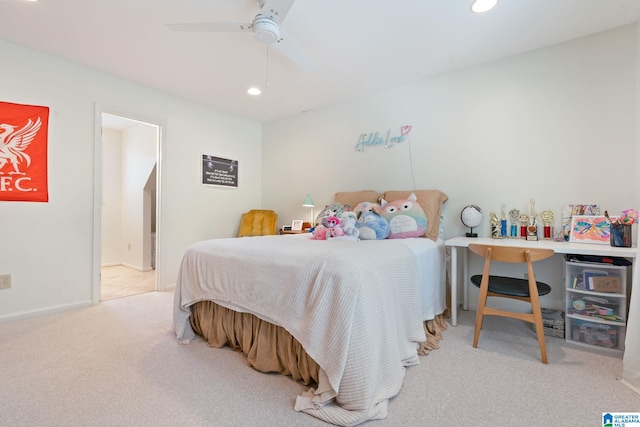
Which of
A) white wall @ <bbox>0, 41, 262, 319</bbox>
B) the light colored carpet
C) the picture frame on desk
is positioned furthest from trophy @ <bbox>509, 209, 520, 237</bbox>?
white wall @ <bbox>0, 41, 262, 319</bbox>

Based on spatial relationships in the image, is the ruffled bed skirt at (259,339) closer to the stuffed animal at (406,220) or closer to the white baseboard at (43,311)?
the stuffed animal at (406,220)

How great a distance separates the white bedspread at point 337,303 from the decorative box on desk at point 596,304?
1.09 meters

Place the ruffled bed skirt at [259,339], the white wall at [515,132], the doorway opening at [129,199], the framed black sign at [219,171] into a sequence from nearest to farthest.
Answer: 1. the ruffled bed skirt at [259,339]
2. the white wall at [515,132]
3. the framed black sign at [219,171]
4. the doorway opening at [129,199]

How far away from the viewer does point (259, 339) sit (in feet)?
5.74

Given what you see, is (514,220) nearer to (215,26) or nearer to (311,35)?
(311,35)

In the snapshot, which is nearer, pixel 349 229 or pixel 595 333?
pixel 595 333

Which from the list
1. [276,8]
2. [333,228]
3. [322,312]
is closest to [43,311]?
[333,228]

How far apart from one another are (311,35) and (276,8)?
2.21 ft

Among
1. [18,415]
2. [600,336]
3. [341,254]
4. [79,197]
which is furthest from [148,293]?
[600,336]

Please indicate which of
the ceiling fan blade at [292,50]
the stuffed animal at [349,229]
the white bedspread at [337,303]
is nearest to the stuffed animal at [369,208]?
the stuffed animal at [349,229]

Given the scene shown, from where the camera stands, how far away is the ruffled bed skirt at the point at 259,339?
161cm

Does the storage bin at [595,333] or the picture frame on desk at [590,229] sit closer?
the storage bin at [595,333]

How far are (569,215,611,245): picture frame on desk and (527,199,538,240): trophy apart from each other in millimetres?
246

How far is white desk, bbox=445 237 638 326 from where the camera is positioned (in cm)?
186
